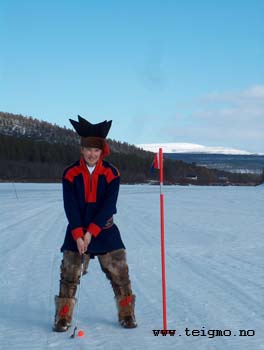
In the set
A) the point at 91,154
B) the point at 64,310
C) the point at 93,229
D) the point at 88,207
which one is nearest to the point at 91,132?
the point at 91,154

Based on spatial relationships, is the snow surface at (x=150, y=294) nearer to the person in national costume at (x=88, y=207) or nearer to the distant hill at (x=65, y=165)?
the person in national costume at (x=88, y=207)

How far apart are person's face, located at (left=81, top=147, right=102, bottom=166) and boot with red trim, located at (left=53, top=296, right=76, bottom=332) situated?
1.31 metres

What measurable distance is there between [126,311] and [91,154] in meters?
1.52

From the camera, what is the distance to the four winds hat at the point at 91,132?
16.6 feet

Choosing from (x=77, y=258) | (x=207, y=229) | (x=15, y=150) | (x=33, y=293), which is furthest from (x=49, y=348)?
(x=15, y=150)

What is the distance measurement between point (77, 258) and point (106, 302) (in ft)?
4.21

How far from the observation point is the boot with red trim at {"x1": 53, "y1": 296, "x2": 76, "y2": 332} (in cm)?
500

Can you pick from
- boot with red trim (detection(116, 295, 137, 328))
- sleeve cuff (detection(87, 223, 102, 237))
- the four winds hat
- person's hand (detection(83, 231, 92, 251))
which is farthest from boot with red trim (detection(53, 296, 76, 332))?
A: the four winds hat

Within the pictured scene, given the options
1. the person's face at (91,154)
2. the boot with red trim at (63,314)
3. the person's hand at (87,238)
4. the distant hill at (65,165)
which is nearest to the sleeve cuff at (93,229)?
the person's hand at (87,238)

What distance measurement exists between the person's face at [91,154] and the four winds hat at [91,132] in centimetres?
4

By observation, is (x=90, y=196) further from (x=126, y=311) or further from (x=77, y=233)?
(x=126, y=311)

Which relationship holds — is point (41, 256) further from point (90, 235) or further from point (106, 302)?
point (90, 235)

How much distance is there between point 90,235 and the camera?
4883 millimetres

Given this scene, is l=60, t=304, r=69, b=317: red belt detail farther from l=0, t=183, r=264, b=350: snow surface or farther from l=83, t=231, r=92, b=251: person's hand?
l=83, t=231, r=92, b=251: person's hand
